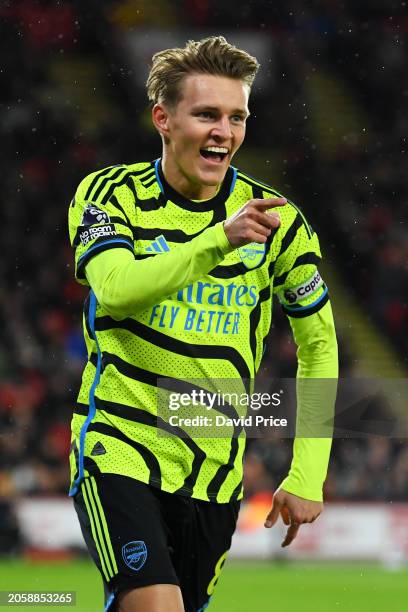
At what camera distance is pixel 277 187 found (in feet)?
57.9

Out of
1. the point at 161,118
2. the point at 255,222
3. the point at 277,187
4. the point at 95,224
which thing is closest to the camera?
the point at 255,222

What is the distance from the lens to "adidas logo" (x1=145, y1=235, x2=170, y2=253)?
413 cm

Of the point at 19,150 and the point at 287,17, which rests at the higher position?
the point at 287,17

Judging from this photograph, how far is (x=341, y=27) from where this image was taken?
62.4 feet

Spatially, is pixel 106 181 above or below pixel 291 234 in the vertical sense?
above

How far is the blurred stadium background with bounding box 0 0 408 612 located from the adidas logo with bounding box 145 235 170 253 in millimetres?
7397

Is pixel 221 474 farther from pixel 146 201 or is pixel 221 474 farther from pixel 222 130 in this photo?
pixel 222 130

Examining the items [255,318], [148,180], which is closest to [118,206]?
[148,180]

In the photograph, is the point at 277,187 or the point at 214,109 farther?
the point at 277,187

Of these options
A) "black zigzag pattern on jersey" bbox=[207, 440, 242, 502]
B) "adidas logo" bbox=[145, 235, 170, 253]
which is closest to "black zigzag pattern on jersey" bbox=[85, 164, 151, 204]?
"adidas logo" bbox=[145, 235, 170, 253]

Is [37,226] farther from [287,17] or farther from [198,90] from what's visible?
[198,90]

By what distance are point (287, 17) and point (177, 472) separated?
15820mm

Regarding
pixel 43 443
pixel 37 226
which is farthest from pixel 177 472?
pixel 37 226

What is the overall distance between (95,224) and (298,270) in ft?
2.58
